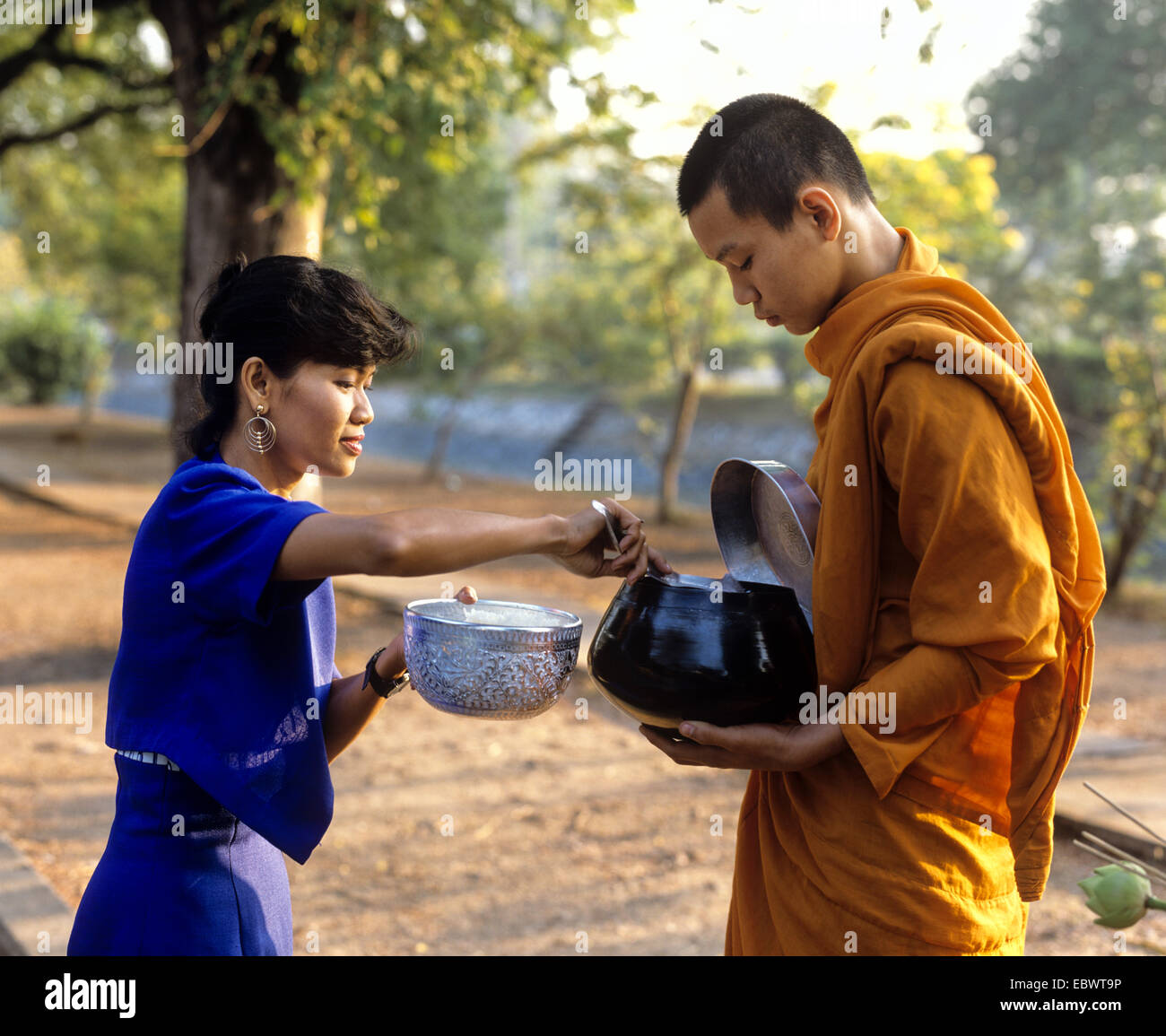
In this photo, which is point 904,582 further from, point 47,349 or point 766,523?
point 47,349

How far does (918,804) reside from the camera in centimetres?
169

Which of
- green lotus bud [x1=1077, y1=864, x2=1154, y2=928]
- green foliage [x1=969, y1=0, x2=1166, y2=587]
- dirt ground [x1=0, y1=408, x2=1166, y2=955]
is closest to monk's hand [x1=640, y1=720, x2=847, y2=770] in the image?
green lotus bud [x1=1077, y1=864, x2=1154, y2=928]

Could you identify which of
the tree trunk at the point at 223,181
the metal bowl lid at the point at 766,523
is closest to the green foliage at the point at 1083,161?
the tree trunk at the point at 223,181

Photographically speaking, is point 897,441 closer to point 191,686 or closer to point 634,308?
point 191,686

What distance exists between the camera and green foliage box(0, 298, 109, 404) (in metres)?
28.6

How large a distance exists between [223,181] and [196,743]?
221 inches

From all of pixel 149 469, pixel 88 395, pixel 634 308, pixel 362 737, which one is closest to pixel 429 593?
pixel 362 737

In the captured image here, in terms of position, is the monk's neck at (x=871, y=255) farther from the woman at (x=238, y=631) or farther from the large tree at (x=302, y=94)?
the large tree at (x=302, y=94)

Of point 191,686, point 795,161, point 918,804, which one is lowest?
point 918,804

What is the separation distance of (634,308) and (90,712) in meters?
9.25

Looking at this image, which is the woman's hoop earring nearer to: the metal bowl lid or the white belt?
the white belt

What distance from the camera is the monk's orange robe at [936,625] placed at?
1.55 metres

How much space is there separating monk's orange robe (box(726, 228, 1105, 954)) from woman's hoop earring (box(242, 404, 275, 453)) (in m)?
0.88

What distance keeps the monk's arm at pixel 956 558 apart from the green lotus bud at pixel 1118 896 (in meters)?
0.30
